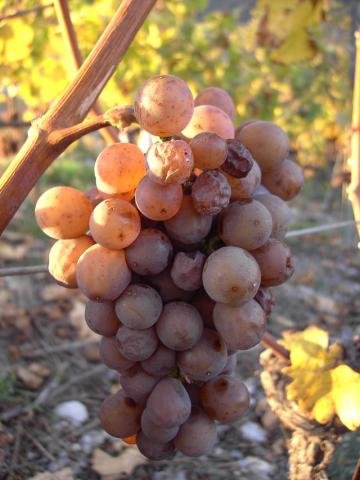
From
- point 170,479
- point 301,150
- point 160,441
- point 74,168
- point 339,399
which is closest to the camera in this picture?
point 160,441

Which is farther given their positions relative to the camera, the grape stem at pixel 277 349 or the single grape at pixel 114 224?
the grape stem at pixel 277 349

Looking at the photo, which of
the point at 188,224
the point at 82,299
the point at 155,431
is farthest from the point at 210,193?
the point at 82,299

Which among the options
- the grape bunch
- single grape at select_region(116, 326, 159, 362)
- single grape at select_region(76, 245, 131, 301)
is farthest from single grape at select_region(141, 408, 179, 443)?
single grape at select_region(76, 245, 131, 301)

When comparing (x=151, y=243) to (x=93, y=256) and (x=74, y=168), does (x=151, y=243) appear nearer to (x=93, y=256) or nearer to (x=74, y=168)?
(x=93, y=256)

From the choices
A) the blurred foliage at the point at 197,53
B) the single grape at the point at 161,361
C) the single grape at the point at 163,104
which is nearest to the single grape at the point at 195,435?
the single grape at the point at 161,361

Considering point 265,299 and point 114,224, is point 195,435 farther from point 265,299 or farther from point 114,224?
point 114,224

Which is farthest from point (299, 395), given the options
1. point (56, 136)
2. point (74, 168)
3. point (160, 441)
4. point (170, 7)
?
point (74, 168)

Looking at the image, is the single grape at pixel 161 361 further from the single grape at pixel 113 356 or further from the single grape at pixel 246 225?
the single grape at pixel 246 225
